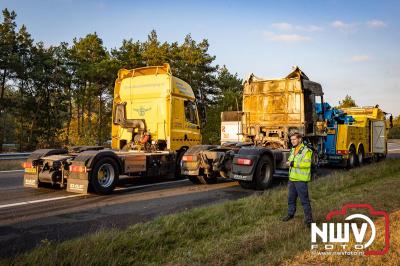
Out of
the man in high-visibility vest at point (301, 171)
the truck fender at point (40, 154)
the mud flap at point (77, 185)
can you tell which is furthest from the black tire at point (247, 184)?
the truck fender at point (40, 154)

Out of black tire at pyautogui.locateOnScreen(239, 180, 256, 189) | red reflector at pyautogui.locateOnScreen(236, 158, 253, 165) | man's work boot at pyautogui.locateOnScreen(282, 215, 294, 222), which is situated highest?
red reflector at pyautogui.locateOnScreen(236, 158, 253, 165)

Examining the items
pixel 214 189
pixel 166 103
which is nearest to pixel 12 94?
pixel 166 103

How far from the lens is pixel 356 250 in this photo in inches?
202

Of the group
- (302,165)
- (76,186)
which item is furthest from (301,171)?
(76,186)

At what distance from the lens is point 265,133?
13.9 meters

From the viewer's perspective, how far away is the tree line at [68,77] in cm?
3269

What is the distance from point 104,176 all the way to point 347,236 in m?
6.10

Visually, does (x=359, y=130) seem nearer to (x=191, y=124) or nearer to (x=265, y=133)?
(x=265, y=133)

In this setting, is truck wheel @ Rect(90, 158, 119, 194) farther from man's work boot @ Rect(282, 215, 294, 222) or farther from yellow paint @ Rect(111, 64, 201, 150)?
man's work boot @ Rect(282, 215, 294, 222)

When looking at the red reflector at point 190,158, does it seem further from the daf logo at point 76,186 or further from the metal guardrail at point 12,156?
the metal guardrail at point 12,156

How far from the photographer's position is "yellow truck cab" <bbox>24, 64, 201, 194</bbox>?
Answer: 9.82 meters

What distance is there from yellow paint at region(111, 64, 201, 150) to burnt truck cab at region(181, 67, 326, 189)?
1.23m

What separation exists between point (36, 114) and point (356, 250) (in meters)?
34.8

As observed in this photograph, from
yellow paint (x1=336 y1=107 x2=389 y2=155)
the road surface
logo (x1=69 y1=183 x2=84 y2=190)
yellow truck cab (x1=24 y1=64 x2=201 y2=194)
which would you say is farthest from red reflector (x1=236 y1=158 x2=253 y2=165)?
yellow paint (x1=336 y1=107 x2=389 y2=155)
